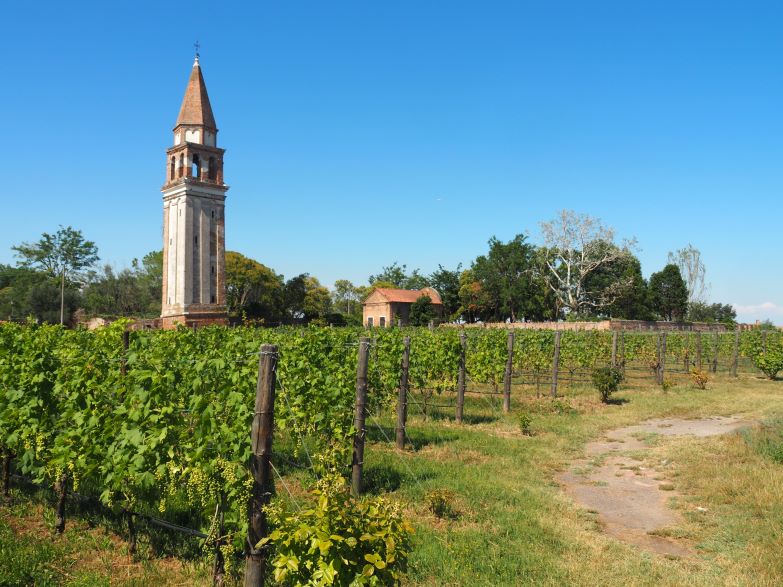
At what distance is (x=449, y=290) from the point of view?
67750 mm

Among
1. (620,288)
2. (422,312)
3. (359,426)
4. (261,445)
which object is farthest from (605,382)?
(620,288)

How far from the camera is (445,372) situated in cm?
1372

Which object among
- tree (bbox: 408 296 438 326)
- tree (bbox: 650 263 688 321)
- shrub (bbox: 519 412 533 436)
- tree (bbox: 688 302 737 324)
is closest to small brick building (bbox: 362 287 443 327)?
tree (bbox: 408 296 438 326)

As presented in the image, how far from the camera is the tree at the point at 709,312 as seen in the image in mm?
77188

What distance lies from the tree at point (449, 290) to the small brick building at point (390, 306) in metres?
0.89

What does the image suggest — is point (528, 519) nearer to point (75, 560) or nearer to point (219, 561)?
point (219, 561)

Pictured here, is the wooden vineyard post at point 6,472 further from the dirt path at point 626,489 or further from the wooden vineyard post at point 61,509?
the dirt path at point 626,489

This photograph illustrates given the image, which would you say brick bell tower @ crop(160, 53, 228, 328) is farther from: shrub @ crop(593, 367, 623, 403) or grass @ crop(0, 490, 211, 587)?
grass @ crop(0, 490, 211, 587)

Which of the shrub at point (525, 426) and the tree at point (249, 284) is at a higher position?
the tree at point (249, 284)

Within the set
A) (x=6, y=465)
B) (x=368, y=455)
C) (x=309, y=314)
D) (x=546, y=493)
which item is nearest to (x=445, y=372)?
(x=368, y=455)

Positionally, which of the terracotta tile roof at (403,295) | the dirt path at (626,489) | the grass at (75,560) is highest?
the terracotta tile roof at (403,295)

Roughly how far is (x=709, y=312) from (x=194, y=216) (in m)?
76.1

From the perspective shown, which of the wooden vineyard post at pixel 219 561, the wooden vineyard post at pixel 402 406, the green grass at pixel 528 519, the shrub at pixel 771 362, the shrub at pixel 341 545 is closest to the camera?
the shrub at pixel 341 545

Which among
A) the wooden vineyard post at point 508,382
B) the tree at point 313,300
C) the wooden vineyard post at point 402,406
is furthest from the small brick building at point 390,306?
the wooden vineyard post at point 402,406
